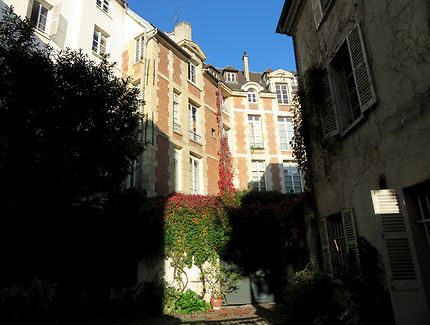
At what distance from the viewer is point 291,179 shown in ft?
63.9

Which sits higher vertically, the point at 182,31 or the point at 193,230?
the point at 182,31

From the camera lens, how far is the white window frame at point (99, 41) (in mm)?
14641

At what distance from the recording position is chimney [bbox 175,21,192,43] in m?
18.5

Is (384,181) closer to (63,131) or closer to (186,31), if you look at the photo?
(63,131)

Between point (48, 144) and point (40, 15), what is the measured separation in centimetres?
903

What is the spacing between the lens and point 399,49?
13.8ft

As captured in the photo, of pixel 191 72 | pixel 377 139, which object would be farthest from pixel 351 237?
pixel 191 72

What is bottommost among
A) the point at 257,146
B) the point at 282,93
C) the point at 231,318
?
the point at 231,318

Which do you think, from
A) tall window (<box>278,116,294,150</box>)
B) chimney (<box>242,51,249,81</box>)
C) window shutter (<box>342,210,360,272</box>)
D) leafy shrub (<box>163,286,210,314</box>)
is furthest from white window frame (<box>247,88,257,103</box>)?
window shutter (<box>342,210,360,272</box>)

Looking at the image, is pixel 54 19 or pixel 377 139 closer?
pixel 377 139

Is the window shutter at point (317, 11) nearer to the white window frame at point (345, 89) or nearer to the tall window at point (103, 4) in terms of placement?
the white window frame at point (345, 89)

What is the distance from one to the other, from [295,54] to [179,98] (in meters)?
8.02

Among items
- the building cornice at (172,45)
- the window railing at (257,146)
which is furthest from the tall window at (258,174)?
the building cornice at (172,45)

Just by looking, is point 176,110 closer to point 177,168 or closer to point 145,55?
point 145,55
